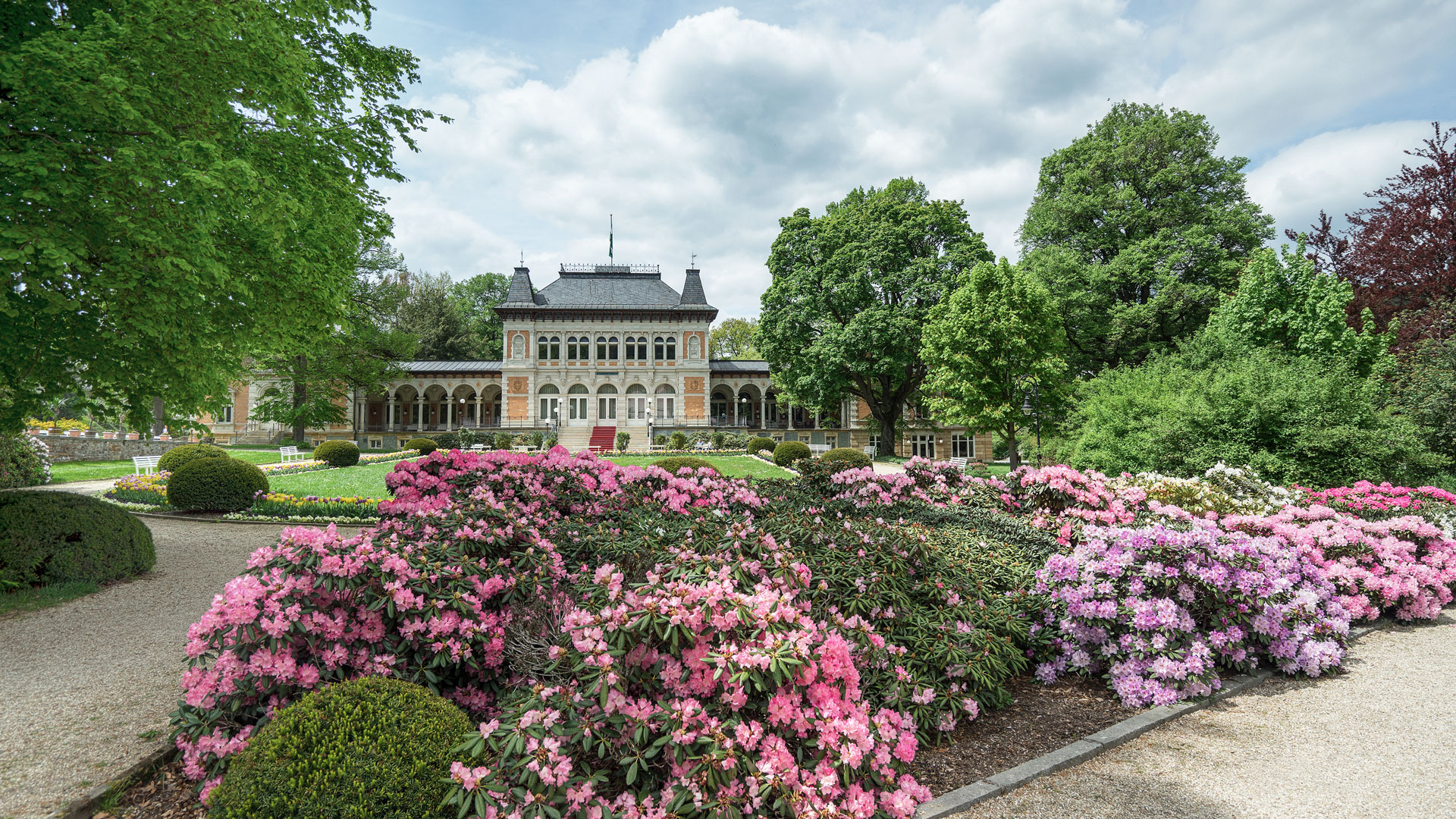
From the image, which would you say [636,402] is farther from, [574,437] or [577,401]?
[574,437]

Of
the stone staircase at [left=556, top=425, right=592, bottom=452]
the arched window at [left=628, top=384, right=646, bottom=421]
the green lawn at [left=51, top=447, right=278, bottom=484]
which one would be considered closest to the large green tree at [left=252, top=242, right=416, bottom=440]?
the green lawn at [left=51, top=447, right=278, bottom=484]

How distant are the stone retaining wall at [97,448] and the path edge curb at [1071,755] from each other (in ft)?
97.4

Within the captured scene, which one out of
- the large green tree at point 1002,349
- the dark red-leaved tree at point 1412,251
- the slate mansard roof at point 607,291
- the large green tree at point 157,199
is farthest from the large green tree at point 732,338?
the large green tree at point 157,199

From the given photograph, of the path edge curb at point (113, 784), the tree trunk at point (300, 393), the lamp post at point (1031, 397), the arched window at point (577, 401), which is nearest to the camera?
the path edge curb at point (113, 784)

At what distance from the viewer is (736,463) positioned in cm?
2264

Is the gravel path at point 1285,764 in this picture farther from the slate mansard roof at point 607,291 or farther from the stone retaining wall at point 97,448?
the slate mansard roof at point 607,291

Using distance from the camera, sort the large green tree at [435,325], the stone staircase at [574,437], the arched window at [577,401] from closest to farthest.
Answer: the stone staircase at [574,437], the arched window at [577,401], the large green tree at [435,325]

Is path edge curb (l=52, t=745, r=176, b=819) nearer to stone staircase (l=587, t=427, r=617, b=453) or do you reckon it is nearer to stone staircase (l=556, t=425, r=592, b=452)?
stone staircase (l=587, t=427, r=617, b=453)

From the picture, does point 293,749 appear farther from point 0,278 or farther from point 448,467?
point 0,278

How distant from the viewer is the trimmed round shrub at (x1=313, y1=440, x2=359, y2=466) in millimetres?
21342

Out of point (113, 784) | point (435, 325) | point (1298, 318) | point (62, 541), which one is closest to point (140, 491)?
point (62, 541)

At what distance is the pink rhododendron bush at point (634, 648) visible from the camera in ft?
7.47

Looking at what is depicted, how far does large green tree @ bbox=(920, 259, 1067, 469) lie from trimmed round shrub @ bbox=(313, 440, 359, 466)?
20498 mm

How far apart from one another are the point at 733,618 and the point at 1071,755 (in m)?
2.28
